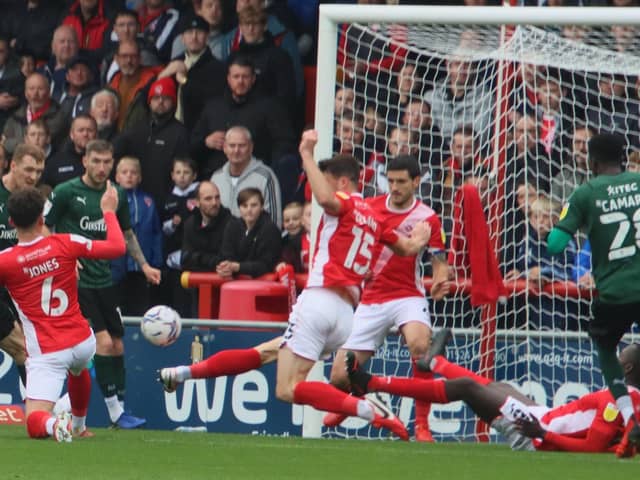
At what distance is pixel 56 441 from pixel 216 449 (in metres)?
1.03

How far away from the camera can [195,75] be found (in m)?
15.1

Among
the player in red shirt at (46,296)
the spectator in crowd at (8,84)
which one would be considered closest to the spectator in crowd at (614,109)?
the player in red shirt at (46,296)

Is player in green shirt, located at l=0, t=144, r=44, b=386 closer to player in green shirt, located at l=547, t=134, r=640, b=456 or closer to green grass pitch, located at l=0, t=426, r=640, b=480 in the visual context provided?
green grass pitch, located at l=0, t=426, r=640, b=480

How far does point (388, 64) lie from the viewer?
12.9 meters

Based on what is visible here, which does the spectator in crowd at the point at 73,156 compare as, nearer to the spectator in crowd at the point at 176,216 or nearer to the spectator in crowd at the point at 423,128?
the spectator in crowd at the point at 176,216

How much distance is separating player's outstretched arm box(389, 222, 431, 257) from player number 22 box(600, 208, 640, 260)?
1.39 metres

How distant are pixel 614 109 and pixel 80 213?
4.27 meters

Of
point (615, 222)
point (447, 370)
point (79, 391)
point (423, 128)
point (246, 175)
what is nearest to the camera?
point (615, 222)

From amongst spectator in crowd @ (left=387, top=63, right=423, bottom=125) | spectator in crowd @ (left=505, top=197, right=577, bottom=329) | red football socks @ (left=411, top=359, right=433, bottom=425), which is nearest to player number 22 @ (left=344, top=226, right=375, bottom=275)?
red football socks @ (left=411, top=359, right=433, bottom=425)

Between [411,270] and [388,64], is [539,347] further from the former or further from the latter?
[388,64]

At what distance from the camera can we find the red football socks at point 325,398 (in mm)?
9945

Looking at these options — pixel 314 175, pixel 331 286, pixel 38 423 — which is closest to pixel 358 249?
pixel 331 286

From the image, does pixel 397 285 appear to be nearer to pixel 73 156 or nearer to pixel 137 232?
pixel 137 232

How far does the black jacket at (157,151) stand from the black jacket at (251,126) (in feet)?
0.65
